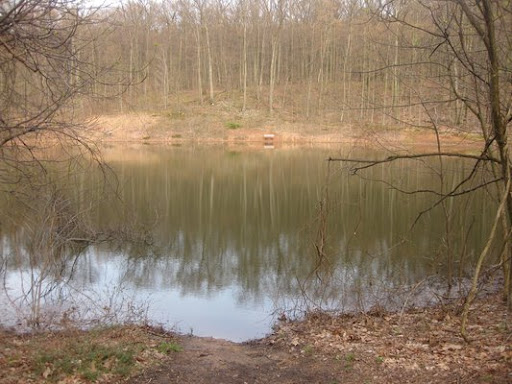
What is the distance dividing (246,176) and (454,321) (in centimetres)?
1969

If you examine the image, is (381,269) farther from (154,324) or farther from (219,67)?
(219,67)

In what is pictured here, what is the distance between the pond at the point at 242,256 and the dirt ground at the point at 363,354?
1.90 feet

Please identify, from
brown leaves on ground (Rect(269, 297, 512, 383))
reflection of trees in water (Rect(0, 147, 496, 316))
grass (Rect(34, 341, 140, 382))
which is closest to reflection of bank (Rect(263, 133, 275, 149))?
reflection of trees in water (Rect(0, 147, 496, 316))

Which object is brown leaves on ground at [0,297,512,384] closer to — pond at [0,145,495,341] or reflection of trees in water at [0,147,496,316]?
pond at [0,145,495,341]

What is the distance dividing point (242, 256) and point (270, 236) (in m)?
2.06

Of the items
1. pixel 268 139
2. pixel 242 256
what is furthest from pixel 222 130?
pixel 242 256

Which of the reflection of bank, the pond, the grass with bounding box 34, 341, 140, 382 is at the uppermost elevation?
the reflection of bank

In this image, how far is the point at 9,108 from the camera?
6.02 metres

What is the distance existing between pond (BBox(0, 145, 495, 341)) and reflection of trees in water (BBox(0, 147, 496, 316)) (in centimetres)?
4

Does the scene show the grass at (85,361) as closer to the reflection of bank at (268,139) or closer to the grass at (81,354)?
the grass at (81,354)

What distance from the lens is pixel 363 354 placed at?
6.25 meters

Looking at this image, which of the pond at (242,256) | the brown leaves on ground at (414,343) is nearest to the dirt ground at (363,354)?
the brown leaves on ground at (414,343)

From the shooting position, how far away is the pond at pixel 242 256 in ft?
30.2

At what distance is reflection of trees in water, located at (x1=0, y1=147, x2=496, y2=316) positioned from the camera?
11055 mm
